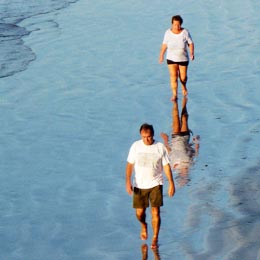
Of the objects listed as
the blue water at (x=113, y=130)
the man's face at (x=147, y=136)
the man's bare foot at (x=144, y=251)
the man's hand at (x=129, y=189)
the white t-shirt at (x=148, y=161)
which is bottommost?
the blue water at (x=113, y=130)

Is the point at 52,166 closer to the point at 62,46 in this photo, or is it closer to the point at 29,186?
the point at 29,186

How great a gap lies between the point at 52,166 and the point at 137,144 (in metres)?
4.01

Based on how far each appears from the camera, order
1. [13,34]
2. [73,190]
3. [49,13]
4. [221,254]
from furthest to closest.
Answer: [49,13], [13,34], [73,190], [221,254]

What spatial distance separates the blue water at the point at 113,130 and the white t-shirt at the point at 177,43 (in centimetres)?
83

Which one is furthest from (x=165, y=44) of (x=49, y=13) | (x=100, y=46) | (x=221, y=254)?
(x=49, y=13)

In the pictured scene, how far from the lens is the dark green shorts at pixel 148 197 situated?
40.1ft

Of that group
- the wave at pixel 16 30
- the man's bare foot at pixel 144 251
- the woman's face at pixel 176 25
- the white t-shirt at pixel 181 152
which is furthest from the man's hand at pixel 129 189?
the wave at pixel 16 30

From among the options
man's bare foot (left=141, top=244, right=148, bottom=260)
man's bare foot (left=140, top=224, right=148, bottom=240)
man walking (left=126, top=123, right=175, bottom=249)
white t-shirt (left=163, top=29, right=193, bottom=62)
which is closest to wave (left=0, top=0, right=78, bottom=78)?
white t-shirt (left=163, top=29, right=193, bottom=62)

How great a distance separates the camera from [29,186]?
49.1 feet

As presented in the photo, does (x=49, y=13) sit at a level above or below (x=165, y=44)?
below

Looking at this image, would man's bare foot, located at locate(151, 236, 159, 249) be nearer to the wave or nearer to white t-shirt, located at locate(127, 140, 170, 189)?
white t-shirt, located at locate(127, 140, 170, 189)

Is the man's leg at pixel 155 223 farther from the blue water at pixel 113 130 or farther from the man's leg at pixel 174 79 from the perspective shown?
the man's leg at pixel 174 79

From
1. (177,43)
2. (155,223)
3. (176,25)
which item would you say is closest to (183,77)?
(177,43)

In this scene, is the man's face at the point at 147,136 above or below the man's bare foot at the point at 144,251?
above
